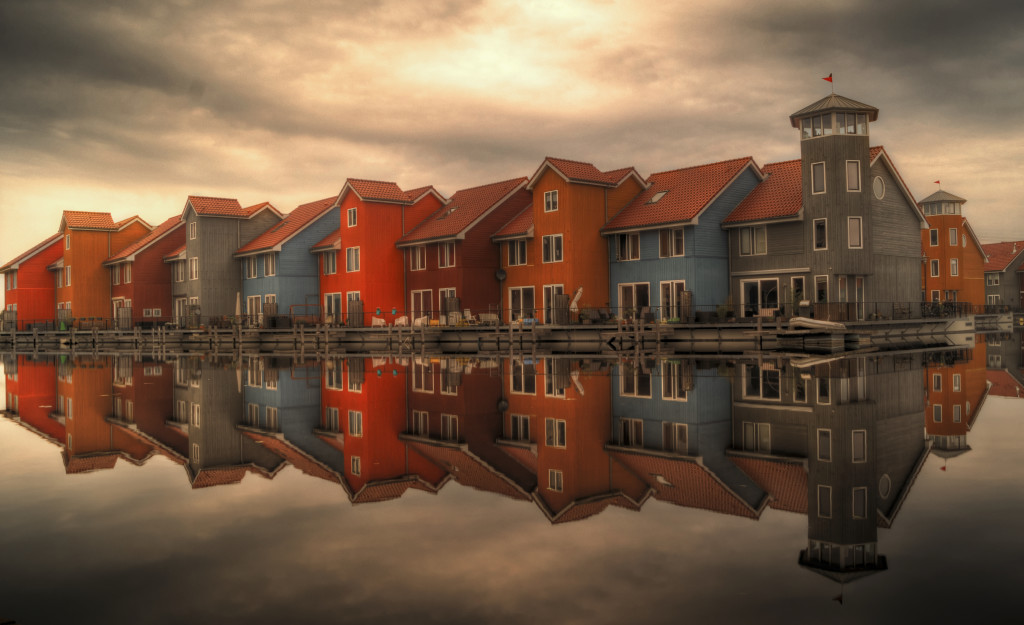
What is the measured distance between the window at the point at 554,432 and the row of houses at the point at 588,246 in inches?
1127

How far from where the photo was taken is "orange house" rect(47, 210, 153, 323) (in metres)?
79.1

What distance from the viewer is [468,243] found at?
53.4 m

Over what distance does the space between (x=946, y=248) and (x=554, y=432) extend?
73.6 metres

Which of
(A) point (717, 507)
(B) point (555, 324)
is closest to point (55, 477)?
(A) point (717, 507)

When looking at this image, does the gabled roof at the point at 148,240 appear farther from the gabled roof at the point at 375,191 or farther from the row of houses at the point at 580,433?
the row of houses at the point at 580,433

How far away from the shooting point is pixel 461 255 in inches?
2098

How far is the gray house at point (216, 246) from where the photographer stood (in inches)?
2685

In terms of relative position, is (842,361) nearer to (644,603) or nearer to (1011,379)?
(1011,379)

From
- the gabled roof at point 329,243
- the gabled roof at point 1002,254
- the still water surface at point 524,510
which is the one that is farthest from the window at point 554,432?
the gabled roof at point 1002,254

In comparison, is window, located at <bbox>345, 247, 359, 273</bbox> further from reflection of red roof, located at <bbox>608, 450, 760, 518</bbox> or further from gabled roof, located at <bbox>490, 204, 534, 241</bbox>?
reflection of red roof, located at <bbox>608, 450, 760, 518</bbox>

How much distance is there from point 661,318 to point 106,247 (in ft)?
192

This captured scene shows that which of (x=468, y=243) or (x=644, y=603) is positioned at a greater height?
(x=468, y=243)

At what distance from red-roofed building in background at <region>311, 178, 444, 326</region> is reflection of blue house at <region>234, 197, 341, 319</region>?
12.5ft

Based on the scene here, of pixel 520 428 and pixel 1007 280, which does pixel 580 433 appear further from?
pixel 1007 280
